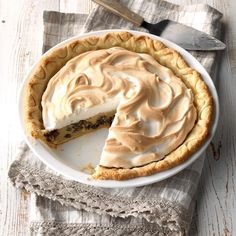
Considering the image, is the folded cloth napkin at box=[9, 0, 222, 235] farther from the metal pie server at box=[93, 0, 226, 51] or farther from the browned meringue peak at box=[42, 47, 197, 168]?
the metal pie server at box=[93, 0, 226, 51]

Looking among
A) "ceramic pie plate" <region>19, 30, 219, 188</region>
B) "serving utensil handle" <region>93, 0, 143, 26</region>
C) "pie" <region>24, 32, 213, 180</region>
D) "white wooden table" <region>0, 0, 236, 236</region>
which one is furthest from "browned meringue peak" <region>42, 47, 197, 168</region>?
"serving utensil handle" <region>93, 0, 143, 26</region>

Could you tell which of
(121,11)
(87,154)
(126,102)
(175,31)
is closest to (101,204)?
(87,154)

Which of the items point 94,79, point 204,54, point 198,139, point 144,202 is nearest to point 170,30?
point 204,54

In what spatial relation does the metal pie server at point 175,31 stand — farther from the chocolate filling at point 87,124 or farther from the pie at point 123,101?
the chocolate filling at point 87,124

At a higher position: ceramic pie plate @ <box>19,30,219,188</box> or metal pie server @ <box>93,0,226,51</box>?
metal pie server @ <box>93,0,226,51</box>

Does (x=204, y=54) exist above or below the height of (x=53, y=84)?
above

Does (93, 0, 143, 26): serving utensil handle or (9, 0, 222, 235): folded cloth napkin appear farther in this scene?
(93, 0, 143, 26): serving utensil handle

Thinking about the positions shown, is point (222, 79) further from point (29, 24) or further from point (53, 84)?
point (29, 24)
